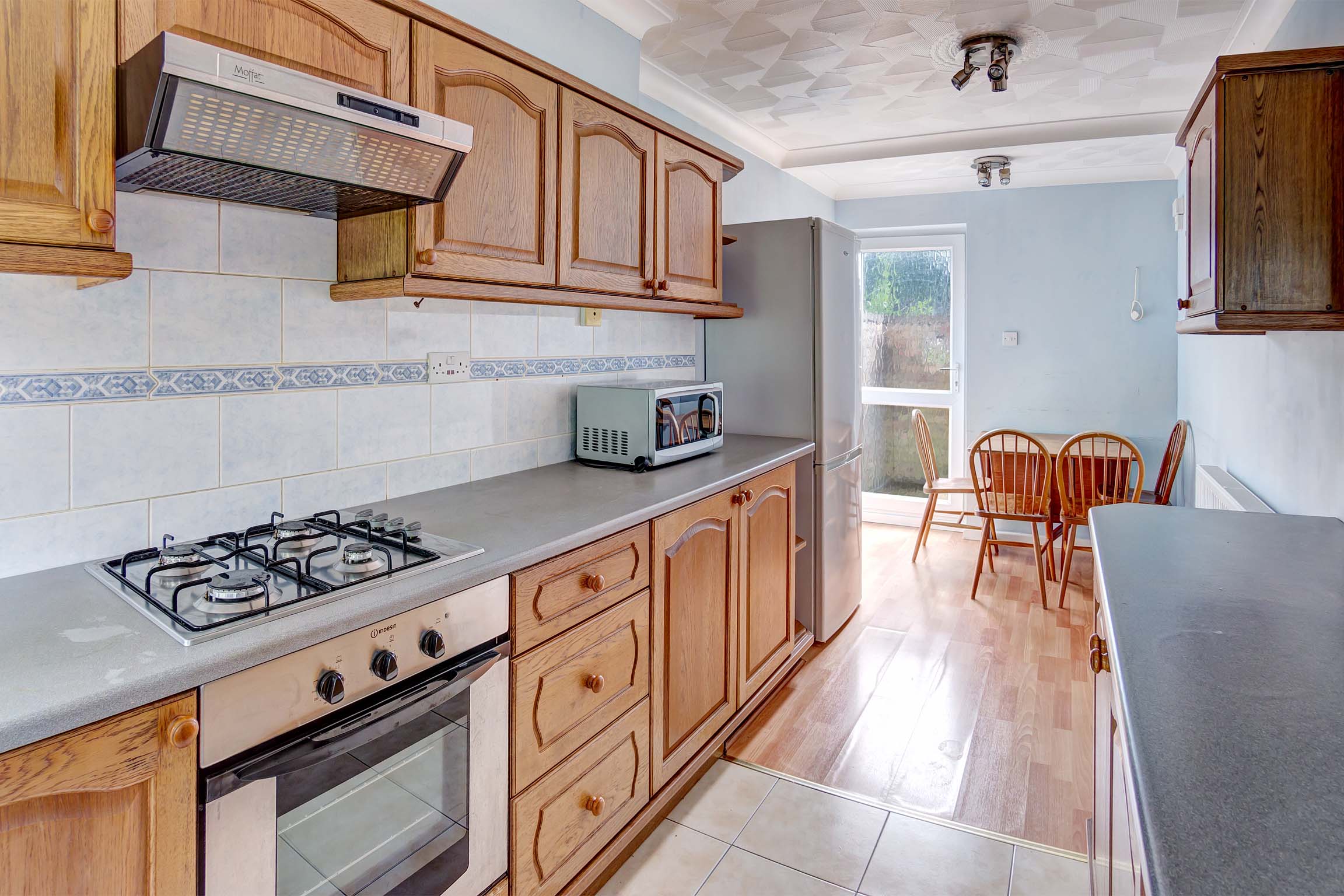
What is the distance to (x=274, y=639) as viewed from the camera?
1.06 metres

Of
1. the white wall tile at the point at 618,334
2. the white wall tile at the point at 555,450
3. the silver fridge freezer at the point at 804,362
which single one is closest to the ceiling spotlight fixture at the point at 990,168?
the silver fridge freezer at the point at 804,362

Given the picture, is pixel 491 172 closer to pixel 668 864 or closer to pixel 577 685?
pixel 577 685

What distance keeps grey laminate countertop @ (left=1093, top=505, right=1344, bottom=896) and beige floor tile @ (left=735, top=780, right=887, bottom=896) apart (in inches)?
38.7

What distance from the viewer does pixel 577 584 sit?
1.66 meters

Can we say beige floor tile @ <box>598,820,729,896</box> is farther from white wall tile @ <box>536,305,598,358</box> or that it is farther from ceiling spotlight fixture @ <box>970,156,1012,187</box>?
ceiling spotlight fixture @ <box>970,156,1012,187</box>

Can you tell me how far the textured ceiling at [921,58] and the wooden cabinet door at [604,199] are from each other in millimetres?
675

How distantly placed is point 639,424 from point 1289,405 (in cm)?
197

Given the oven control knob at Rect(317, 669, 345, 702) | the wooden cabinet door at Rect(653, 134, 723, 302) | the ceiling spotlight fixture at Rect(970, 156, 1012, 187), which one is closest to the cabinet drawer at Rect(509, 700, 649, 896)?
the oven control knob at Rect(317, 669, 345, 702)

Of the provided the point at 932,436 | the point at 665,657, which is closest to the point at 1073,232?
the point at 932,436

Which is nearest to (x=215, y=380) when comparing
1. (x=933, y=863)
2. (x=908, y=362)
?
(x=933, y=863)

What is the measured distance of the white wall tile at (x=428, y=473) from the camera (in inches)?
77.0

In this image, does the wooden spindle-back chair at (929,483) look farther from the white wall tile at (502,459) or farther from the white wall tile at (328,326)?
the white wall tile at (328,326)

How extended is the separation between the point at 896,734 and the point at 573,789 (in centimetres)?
135

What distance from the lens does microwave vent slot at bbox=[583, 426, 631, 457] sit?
2449 mm
